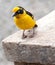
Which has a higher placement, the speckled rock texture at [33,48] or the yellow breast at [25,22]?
the yellow breast at [25,22]

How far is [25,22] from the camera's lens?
210 centimetres

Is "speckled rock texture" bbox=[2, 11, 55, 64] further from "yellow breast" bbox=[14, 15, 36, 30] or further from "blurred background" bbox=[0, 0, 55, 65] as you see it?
"blurred background" bbox=[0, 0, 55, 65]

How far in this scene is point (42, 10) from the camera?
252 inches

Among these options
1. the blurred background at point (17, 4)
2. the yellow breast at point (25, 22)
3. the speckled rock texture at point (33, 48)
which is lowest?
the blurred background at point (17, 4)

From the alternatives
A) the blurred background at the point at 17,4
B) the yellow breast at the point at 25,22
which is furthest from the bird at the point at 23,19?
the blurred background at the point at 17,4

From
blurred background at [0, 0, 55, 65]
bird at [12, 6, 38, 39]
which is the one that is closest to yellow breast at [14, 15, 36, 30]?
bird at [12, 6, 38, 39]

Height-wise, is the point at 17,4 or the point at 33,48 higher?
the point at 33,48

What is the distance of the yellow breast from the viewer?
6.80 feet

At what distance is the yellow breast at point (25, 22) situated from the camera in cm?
207

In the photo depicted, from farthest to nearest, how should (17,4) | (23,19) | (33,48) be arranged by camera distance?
(17,4) → (23,19) → (33,48)

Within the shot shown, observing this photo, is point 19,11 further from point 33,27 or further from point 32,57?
point 32,57

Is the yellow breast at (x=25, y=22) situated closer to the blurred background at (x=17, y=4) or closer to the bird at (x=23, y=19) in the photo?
the bird at (x=23, y=19)

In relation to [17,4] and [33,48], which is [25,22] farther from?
[17,4]

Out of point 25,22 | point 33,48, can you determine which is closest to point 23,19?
point 25,22
